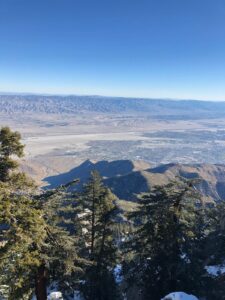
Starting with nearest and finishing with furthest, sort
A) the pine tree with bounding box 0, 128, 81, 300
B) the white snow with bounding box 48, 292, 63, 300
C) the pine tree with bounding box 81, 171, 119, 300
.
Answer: the pine tree with bounding box 0, 128, 81, 300 < the white snow with bounding box 48, 292, 63, 300 < the pine tree with bounding box 81, 171, 119, 300

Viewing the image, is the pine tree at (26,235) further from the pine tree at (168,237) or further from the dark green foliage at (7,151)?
the pine tree at (168,237)

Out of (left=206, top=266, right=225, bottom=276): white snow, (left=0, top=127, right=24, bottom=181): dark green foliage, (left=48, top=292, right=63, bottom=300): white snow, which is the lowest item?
(left=48, top=292, right=63, bottom=300): white snow

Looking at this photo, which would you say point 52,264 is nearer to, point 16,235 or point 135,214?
point 16,235

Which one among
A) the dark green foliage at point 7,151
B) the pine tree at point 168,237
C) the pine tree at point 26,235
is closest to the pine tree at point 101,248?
the pine tree at point 168,237

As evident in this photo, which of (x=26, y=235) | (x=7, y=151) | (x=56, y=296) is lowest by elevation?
(x=56, y=296)

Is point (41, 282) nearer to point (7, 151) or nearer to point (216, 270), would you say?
point (7, 151)

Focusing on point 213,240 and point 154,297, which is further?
point 213,240

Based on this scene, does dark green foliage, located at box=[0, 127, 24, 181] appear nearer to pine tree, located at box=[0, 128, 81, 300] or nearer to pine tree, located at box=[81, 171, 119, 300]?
pine tree, located at box=[0, 128, 81, 300]

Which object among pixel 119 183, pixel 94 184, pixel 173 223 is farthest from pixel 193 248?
pixel 119 183

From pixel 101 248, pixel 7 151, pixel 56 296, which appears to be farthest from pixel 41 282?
pixel 101 248

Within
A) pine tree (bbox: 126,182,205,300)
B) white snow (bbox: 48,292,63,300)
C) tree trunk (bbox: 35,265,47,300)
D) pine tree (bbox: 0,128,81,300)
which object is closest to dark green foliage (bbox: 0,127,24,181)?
pine tree (bbox: 0,128,81,300)

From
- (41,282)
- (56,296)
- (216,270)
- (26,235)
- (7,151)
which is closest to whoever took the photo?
(26,235)
